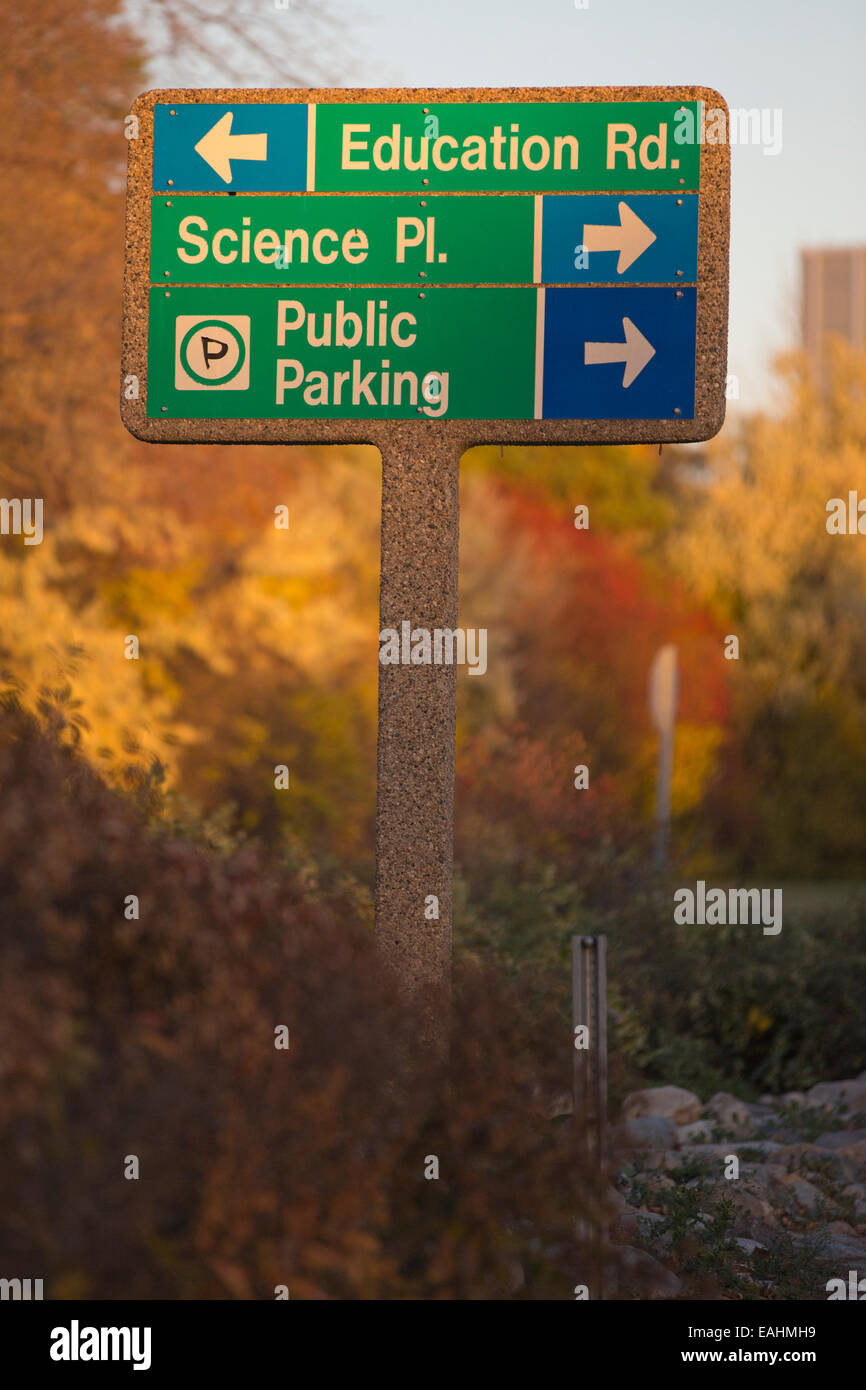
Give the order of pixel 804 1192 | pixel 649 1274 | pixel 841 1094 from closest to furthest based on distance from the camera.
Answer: pixel 649 1274, pixel 804 1192, pixel 841 1094

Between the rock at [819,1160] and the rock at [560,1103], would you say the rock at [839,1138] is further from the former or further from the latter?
the rock at [560,1103]

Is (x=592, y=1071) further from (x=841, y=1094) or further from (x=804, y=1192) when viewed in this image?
(x=841, y=1094)

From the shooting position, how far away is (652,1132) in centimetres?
634

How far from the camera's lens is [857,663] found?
28078 millimetres

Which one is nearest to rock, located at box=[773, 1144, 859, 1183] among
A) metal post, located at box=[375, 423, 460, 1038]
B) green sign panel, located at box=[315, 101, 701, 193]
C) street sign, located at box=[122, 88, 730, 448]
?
metal post, located at box=[375, 423, 460, 1038]

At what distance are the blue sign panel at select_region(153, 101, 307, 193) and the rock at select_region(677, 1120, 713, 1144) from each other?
4.32 m

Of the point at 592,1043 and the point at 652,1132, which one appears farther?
the point at 652,1132

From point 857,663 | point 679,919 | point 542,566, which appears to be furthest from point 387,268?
point 857,663

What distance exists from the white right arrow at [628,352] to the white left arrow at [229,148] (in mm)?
1441

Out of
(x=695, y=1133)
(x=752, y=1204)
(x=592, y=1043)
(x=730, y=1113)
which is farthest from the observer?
(x=730, y=1113)

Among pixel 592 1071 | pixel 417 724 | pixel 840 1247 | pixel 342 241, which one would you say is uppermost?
pixel 342 241

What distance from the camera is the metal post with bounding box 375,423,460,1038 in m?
5.21

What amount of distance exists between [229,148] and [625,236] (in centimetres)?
152

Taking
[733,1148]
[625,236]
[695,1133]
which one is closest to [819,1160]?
[733,1148]
